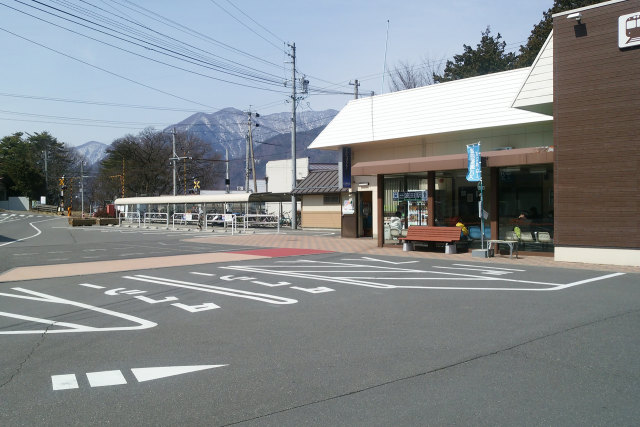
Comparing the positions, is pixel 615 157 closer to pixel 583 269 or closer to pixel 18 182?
pixel 583 269

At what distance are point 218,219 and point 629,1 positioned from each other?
3337 cm

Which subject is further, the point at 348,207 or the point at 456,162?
the point at 348,207

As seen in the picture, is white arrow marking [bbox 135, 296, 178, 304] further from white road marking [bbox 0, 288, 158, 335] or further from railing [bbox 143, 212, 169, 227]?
railing [bbox 143, 212, 169, 227]

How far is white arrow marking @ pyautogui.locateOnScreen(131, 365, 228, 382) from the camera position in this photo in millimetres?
5247

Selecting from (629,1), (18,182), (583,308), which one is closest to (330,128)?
(629,1)

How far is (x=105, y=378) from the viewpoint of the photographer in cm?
524

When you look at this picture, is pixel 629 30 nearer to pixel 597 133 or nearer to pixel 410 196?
pixel 597 133

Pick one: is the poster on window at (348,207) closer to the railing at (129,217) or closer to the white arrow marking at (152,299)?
the white arrow marking at (152,299)

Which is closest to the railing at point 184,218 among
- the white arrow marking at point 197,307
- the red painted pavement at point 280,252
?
the red painted pavement at point 280,252

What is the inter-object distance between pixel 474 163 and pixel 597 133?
3756mm

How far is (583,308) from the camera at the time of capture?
27.8 ft

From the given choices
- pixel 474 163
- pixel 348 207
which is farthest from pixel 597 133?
pixel 348 207

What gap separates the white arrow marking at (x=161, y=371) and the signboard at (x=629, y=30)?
14761mm

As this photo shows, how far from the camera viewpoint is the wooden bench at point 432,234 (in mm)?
18984
